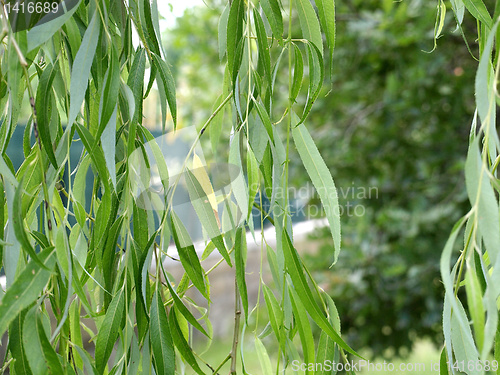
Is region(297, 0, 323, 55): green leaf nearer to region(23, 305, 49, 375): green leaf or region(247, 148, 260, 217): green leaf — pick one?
region(247, 148, 260, 217): green leaf

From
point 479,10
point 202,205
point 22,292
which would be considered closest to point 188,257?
point 202,205

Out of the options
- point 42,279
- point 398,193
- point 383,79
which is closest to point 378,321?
point 398,193

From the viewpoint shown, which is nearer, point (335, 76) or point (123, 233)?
point (123, 233)

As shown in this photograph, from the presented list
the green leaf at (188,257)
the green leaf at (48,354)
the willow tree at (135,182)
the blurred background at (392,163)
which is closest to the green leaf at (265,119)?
the willow tree at (135,182)

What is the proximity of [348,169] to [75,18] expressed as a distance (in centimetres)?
112

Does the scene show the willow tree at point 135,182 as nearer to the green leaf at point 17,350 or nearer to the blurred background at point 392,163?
the green leaf at point 17,350

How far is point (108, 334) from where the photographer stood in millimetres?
408

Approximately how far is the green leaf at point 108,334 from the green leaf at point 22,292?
85 millimetres

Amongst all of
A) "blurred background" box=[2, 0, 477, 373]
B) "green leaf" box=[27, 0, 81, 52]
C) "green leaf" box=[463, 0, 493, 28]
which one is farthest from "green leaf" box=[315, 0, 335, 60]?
"blurred background" box=[2, 0, 477, 373]

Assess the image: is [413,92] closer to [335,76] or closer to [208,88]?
[335,76]

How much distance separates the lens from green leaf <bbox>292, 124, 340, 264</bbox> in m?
0.42

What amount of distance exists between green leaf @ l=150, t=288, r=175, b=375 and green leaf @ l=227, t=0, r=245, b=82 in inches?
7.9

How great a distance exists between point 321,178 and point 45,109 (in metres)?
0.22

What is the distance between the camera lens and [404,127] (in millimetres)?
1478
